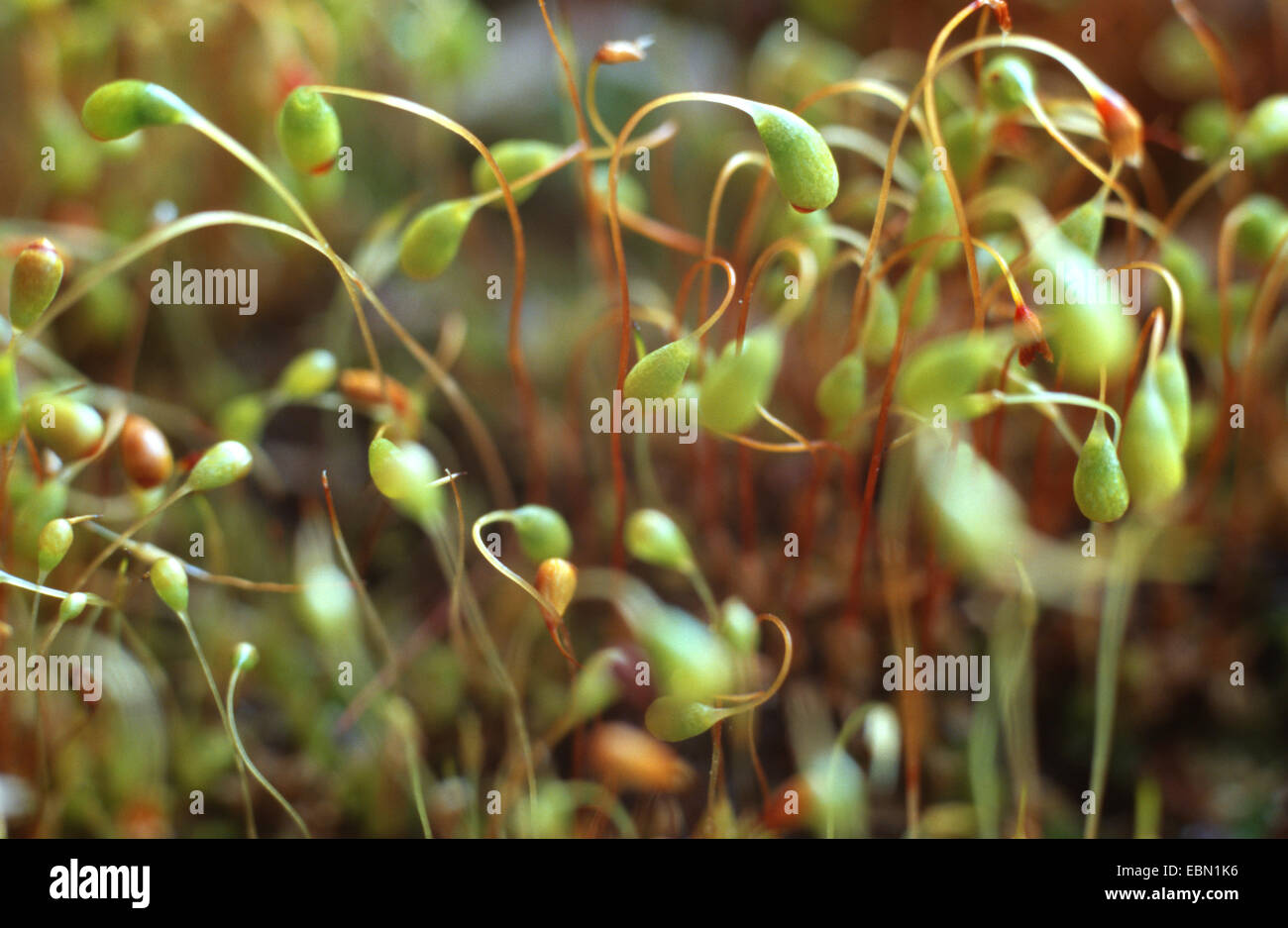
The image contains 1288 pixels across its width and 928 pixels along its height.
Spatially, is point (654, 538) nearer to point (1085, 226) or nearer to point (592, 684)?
→ point (592, 684)

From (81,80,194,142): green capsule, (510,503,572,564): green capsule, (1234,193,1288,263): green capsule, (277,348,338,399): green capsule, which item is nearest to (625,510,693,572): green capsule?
(510,503,572,564): green capsule

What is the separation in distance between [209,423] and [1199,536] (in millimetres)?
1032

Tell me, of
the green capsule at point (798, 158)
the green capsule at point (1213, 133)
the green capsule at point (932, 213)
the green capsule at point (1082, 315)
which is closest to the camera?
the green capsule at point (1082, 315)

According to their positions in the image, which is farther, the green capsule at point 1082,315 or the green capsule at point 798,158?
the green capsule at point 798,158

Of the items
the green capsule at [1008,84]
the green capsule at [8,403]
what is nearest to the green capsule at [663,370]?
the green capsule at [1008,84]

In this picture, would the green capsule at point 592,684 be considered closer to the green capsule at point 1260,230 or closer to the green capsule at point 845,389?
the green capsule at point 845,389

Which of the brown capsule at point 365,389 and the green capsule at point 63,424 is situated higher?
the brown capsule at point 365,389

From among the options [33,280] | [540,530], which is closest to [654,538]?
[540,530]

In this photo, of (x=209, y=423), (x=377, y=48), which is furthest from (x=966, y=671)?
(x=377, y=48)

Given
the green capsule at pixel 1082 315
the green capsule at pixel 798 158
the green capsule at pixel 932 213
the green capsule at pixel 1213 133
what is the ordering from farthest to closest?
the green capsule at pixel 1213 133
the green capsule at pixel 932 213
the green capsule at pixel 798 158
the green capsule at pixel 1082 315

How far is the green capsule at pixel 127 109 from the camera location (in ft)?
1.97

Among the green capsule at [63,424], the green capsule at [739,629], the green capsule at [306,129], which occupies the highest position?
the green capsule at [306,129]

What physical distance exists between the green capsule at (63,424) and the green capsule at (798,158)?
0.46 meters

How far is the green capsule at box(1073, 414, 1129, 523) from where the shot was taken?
0.57m
